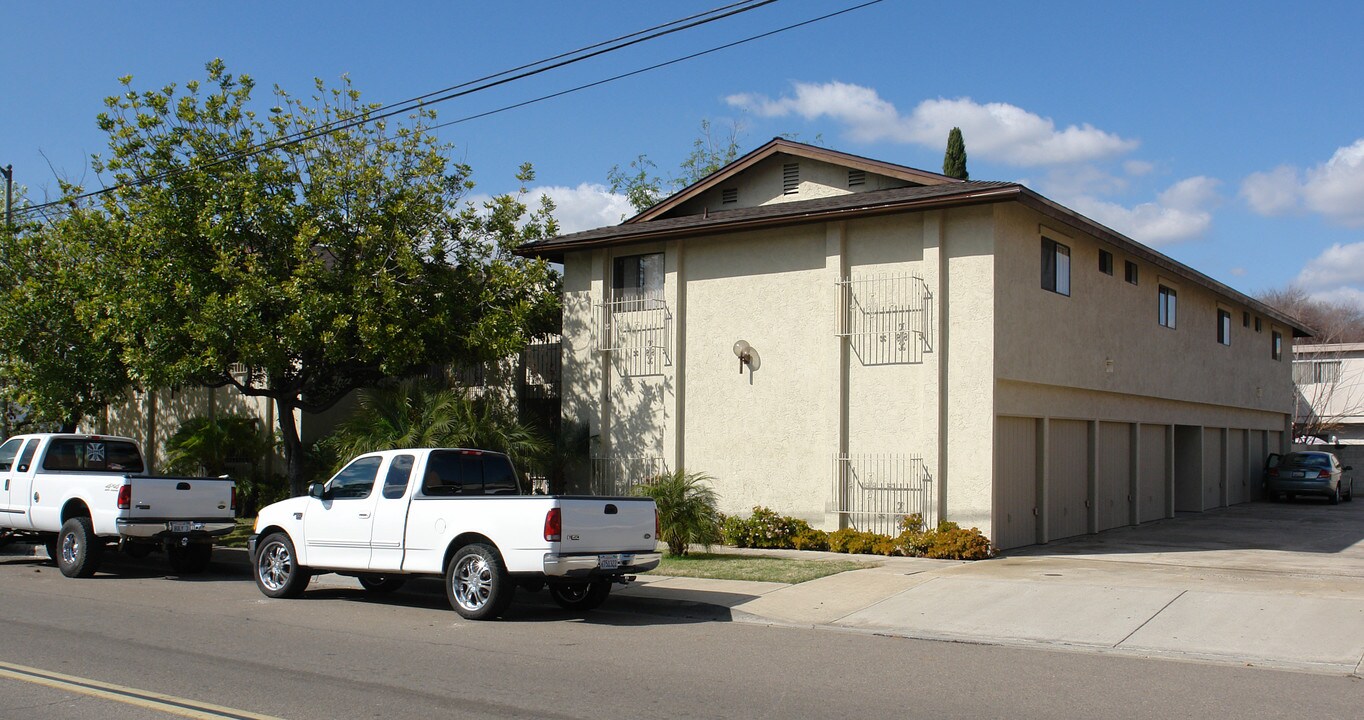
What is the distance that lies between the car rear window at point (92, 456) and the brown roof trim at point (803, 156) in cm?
971

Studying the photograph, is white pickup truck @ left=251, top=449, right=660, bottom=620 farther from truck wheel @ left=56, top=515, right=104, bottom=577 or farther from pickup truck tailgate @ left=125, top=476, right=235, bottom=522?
truck wheel @ left=56, top=515, right=104, bottom=577

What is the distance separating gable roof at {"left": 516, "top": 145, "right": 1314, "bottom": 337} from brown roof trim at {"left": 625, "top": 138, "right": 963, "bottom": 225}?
2 cm

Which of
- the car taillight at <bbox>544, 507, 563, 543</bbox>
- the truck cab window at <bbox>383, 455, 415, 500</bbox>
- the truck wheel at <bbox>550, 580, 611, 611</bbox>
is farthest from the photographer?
the truck wheel at <bbox>550, 580, 611, 611</bbox>

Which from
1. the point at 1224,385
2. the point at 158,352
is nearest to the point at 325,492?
the point at 158,352

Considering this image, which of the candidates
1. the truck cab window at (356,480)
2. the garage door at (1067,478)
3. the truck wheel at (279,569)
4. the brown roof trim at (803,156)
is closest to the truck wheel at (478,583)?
the truck cab window at (356,480)

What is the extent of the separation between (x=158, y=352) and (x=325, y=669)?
501 inches

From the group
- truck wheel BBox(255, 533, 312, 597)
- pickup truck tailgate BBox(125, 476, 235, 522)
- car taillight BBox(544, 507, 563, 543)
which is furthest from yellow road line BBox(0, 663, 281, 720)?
pickup truck tailgate BBox(125, 476, 235, 522)

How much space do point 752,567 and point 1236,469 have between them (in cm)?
2154

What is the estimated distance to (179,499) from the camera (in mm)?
15531

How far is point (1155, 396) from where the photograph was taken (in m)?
23.9

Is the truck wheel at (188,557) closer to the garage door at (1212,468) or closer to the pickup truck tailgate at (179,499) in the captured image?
the pickup truck tailgate at (179,499)

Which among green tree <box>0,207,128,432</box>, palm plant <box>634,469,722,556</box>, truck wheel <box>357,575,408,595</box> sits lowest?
truck wheel <box>357,575,408,595</box>

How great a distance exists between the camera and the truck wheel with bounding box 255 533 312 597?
44.2 feet

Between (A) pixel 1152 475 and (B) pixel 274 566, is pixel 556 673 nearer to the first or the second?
(B) pixel 274 566
